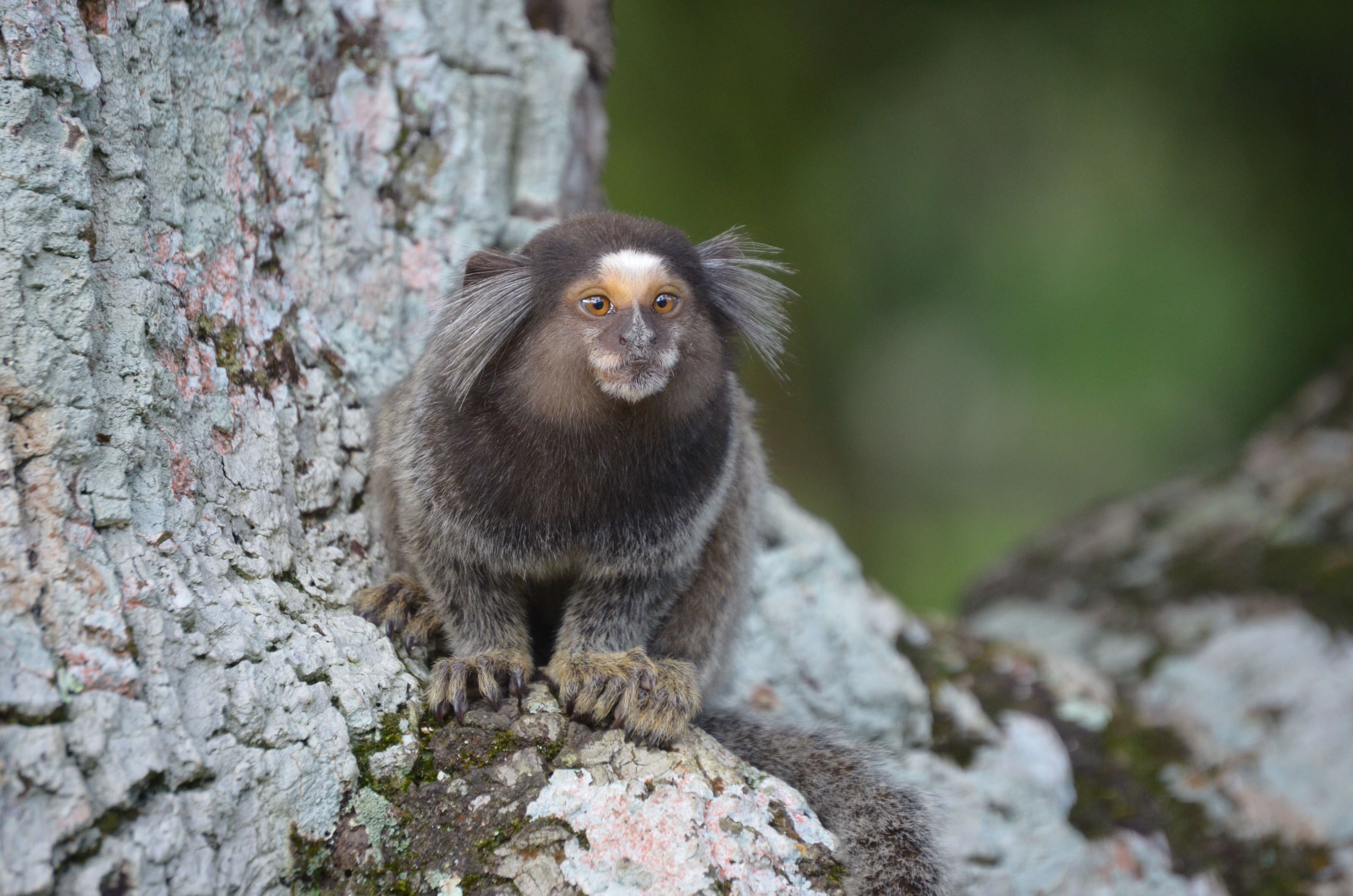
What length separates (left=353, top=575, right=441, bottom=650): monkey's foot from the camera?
228cm

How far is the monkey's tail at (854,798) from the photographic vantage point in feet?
6.49

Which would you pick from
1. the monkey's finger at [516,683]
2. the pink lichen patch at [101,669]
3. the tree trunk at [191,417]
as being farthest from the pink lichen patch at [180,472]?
the monkey's finger at [516,683]

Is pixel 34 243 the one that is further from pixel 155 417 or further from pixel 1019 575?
pixel 1019 575

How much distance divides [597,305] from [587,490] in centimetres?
41

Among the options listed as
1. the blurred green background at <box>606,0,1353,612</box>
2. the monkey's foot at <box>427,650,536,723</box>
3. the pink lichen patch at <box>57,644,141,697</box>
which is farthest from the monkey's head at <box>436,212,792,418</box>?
the blurred green background at <box>606,0,1353,612</box>

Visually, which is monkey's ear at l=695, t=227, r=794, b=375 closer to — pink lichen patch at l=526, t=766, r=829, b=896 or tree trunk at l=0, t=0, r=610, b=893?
tree trunk at l=0, t=0, r=610, b=893

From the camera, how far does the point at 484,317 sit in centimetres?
227

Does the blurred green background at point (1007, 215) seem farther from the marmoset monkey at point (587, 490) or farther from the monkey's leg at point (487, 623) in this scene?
the monkey's leg at point (487, 623)

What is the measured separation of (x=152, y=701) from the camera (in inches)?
62.8

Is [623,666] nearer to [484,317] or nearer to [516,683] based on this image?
[516,683]

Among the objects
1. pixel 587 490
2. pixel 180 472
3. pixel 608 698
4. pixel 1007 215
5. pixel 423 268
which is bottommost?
pixel 608 698

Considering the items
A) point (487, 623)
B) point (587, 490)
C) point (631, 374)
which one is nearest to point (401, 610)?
point (487, 623)

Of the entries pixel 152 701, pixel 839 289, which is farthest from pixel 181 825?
pixel 839 289

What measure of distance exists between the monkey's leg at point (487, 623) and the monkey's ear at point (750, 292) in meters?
0.87
